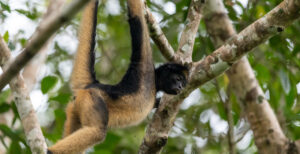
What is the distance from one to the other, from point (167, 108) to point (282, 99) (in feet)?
10.6

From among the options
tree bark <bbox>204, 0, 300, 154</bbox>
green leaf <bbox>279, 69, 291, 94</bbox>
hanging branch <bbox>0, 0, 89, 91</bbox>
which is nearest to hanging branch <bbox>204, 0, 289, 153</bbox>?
tree bark <bbox>204, 0, 300, 154</bbox>

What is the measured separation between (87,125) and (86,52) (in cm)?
97

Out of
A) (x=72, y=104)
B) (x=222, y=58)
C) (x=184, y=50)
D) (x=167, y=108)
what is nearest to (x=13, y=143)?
(x=72, y=104)

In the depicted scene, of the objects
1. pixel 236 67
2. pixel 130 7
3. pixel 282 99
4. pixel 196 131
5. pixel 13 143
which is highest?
pixel 130 7

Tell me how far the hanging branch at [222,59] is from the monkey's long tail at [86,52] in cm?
124

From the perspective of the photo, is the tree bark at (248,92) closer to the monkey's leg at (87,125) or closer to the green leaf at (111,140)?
the green leaf at (111,140)

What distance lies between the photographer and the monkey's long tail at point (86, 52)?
4961 mm

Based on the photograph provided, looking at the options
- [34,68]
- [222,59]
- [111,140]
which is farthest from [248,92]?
[34,68]

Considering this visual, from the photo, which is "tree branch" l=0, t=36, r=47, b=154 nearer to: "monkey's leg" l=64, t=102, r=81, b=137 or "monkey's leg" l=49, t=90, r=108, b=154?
"monkey's leg" l=49, t=90, r=108, b=154

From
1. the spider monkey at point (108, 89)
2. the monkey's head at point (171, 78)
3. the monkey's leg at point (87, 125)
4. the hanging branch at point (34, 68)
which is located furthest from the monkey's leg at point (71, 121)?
the hanging branch at point (34, 68)

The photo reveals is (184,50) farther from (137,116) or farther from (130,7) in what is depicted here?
(137,116)

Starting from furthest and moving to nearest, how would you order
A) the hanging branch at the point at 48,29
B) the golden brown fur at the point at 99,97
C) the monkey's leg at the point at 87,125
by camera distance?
1. the golden brown fur at the point at 99,97
2. the monkey's leg at the point at 87,125
3. the hanging branch at the point at 48,29

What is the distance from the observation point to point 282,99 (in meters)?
6.92

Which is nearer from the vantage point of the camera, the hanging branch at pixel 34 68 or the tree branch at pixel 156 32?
the tree branch at pixel 156 32
